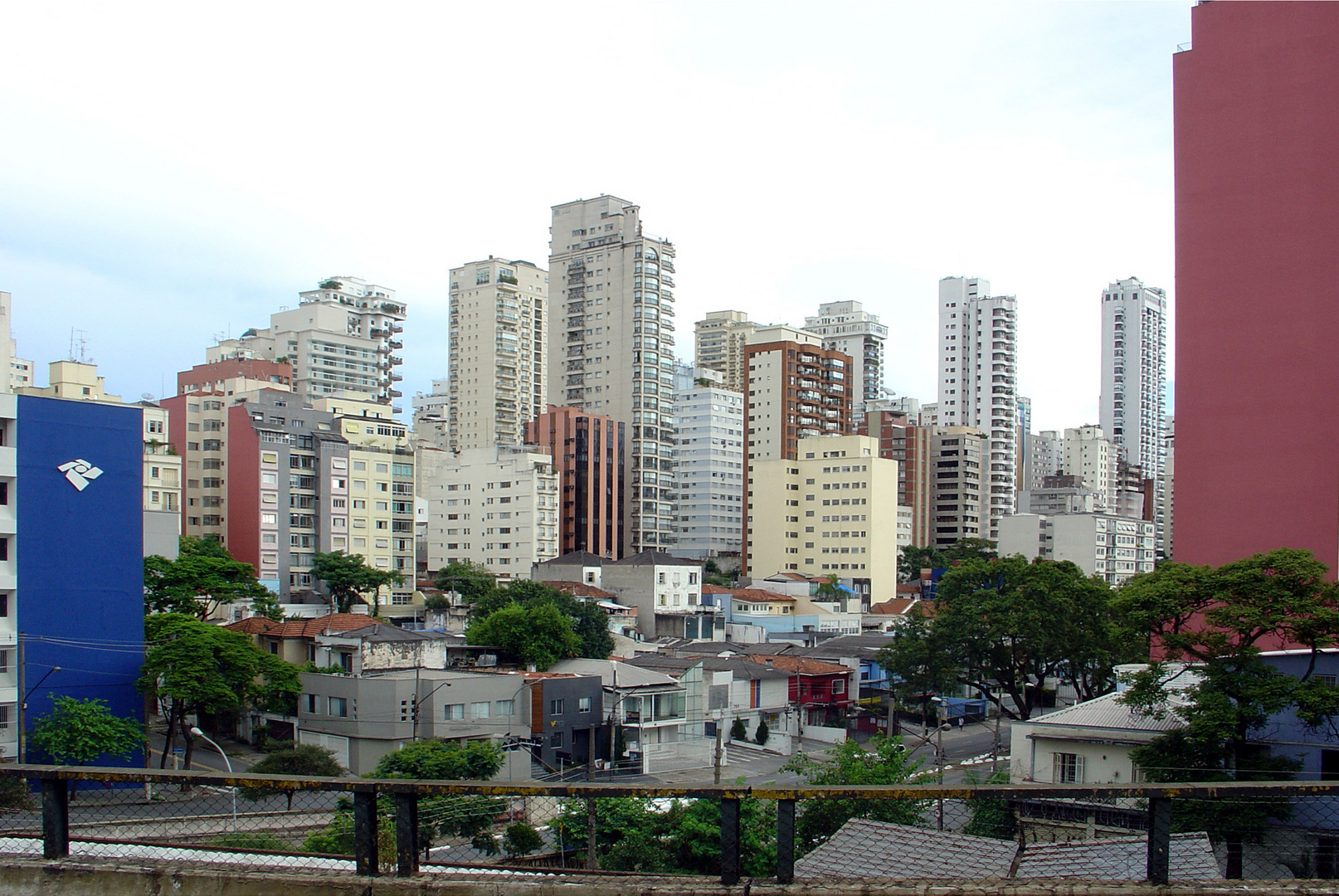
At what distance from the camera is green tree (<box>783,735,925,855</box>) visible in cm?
1070

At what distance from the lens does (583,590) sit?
1993 inches

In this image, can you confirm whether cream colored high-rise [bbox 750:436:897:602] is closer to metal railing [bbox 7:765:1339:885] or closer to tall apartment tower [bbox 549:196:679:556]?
tall apartment tower [bbox 549:196:679:556]

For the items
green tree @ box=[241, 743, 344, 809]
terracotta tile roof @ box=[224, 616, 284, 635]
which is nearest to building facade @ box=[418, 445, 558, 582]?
terracotta tile roof @ box=[224, 616, 284, 635]

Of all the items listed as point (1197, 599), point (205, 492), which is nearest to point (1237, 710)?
point (1197, 599)

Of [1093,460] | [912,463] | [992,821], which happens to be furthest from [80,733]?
[1093,460]

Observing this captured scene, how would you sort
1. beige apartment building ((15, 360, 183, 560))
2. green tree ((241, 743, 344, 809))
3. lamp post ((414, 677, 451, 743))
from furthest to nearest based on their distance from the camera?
beige apartment building ((15, 360, 183, 560))
lamp post ((414, 677, 451, 743))
green tree ((241, 743, 344, 809))

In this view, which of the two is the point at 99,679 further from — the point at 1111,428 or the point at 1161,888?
the point at 1111,428

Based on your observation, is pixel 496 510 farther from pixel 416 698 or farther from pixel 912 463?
pixel 912 463

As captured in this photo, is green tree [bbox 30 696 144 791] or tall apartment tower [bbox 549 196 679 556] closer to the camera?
green tree [bbox 30 696 144 791]

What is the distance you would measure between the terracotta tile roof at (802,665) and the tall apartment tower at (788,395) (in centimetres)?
4877

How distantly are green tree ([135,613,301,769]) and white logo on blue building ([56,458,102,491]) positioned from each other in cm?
435

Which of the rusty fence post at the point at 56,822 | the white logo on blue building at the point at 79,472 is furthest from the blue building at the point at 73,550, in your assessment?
the rusty fence post at the point at 56,822

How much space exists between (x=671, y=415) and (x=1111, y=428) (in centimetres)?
8389

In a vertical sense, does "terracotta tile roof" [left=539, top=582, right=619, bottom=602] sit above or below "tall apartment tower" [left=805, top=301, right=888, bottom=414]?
below
